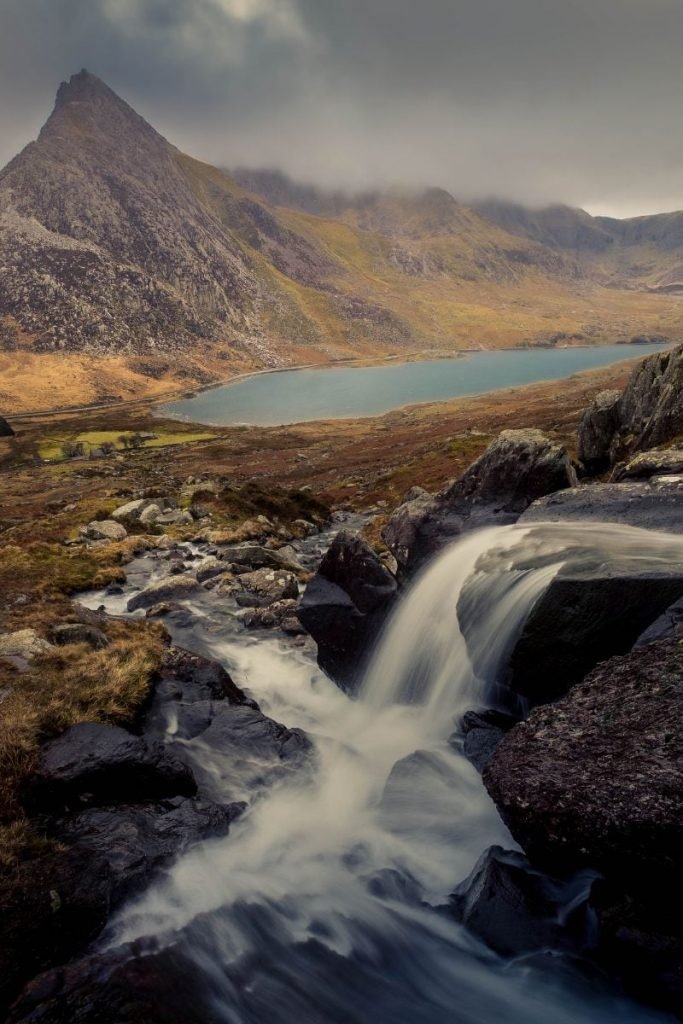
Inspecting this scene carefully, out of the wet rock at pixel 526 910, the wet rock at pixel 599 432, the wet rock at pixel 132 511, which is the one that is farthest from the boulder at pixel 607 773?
the wet rock at pixel 132 511

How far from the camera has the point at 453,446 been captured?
225 feet

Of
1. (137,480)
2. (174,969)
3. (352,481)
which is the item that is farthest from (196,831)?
(137,480)

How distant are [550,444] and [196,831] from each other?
795 inches

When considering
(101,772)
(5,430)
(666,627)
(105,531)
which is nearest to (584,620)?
(666,627)

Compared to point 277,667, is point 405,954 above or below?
below

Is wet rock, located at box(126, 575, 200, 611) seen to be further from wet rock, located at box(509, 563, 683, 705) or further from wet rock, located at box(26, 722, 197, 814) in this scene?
wet rock, located at box(509, 563, 683, 705)

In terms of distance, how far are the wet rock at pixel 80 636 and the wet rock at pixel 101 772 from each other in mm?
5663

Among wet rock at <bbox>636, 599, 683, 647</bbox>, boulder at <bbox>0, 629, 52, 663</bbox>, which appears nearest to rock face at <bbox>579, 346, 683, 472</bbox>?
wet rock at <bbox>636, 599, 683, 647</bbox>

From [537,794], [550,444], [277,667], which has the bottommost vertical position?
[277,667]

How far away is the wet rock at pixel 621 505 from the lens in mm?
16641

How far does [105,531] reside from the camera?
39.2 m

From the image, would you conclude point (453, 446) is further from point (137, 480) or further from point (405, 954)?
point (405, 954)

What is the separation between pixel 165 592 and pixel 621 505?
19193 mm

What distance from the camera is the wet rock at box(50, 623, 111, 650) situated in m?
17.6
